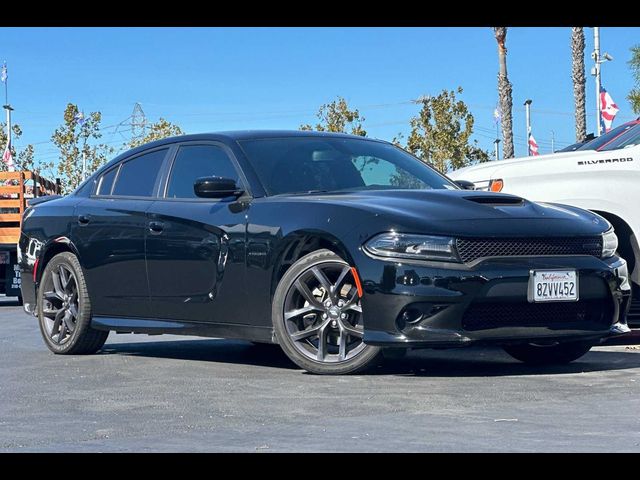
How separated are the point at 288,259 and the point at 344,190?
2.18ft

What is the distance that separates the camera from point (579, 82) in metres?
37.4

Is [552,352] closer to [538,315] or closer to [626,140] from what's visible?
[538,315]

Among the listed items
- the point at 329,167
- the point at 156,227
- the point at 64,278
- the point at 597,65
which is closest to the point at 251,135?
the point at 329,167

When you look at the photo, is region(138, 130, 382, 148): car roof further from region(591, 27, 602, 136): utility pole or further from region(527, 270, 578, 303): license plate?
region(591, 27, 602, 136): utility pole

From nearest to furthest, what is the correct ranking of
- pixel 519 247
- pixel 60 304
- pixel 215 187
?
1. pixel 519 247
2. pixel 215 187
3. pixel 60 304

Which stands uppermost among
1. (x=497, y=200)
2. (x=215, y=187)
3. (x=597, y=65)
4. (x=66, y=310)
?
(x=597, y=65)

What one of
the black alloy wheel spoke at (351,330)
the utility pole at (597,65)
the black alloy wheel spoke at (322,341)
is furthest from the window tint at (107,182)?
the utility pole at (597,65)

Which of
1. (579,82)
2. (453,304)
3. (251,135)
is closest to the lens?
(453,304)

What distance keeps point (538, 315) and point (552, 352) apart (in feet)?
3.59

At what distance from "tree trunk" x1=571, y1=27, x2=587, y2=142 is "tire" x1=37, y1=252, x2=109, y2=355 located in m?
28.2

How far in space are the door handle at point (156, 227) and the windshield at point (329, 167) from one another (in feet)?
2.47

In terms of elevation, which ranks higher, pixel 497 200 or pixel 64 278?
pixel 497 200

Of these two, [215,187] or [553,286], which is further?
[215,187]
